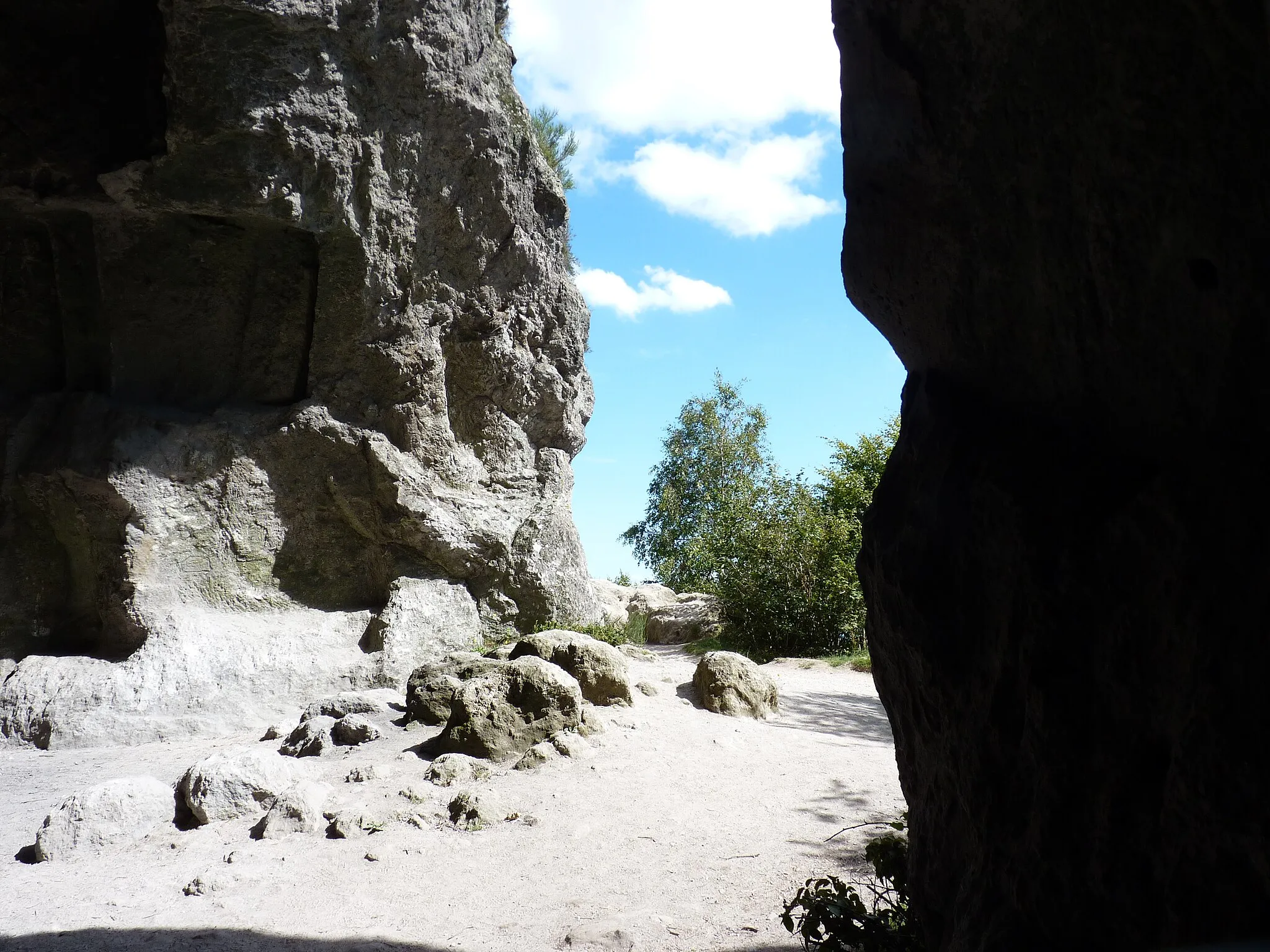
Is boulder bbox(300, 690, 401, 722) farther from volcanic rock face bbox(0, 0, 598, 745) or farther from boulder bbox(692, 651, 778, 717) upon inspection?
boulder bbox(692, 651, 778, 717)

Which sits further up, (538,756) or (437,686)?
(437,686)

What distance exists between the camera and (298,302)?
8.62 metres

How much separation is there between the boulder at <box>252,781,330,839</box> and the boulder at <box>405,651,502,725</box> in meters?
1.48

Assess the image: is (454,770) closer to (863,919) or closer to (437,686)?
(437,686)

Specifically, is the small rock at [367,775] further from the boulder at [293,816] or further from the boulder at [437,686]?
the boulder at [437,686]

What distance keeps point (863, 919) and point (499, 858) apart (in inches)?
83.8

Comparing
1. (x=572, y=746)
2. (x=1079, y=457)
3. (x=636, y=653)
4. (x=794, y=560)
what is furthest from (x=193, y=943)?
(x=794, y=560)

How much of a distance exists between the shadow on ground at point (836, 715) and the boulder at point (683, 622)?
466 centimetres

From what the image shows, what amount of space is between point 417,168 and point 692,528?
18313 mm

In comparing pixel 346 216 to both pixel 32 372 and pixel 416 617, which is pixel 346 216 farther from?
pixel 416 617

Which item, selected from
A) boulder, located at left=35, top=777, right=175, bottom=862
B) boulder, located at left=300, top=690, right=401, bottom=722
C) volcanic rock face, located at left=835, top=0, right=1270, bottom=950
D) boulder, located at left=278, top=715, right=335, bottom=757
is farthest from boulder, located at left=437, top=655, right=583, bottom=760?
volcanic rock face, located at left=835, top=0, right=1270, bottom=950

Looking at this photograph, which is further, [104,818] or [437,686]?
[437,686]

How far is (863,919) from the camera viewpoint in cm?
306

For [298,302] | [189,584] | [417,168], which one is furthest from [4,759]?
[417,168]
